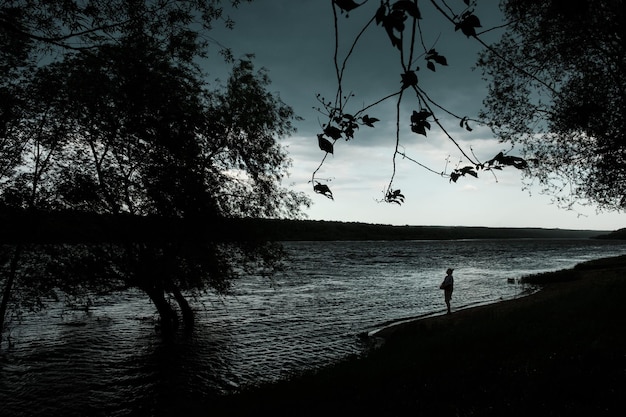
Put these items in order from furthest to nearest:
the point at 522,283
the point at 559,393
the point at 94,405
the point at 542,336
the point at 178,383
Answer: the point at 522,283
the point at 178,383
the point at 94,405
the point at 542,336
the point at 559,393

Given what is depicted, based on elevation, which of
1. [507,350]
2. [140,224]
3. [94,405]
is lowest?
[94,405]

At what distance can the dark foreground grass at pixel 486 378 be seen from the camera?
7660 millimetres

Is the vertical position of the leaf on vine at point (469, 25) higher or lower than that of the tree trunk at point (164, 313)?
higher

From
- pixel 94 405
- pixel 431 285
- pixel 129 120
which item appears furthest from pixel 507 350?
pixel 431 285

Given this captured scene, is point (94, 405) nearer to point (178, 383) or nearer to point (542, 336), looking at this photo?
point (178, 383)

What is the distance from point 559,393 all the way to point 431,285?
40440 mm

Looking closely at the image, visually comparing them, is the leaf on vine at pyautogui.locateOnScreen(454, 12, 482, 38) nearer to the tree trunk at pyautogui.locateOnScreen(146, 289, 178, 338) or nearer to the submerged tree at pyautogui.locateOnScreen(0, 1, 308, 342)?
the submerged tree at pyautogui.locateOnScreen(0, 1, 308, 342)

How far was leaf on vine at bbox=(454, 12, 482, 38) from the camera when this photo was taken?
322cm

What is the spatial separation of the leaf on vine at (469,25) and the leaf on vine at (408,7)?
1.34 ft

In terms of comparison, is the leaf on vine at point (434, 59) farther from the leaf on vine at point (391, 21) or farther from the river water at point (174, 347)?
the river water at point (174, 347)

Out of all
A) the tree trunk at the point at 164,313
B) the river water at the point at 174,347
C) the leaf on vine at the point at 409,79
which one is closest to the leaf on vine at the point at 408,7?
the leaf on vine at the point at 409,79

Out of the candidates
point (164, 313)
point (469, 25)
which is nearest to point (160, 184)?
point (164, 313)

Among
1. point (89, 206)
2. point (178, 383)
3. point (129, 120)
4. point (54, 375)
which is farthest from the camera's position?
point (89, 206)

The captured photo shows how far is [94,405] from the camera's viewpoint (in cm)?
1459
